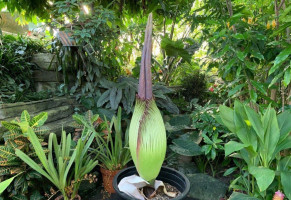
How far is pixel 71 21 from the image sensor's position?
2.16 meters

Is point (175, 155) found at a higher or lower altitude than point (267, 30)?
lower

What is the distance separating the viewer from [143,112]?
3.24ft

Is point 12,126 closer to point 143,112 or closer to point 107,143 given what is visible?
point 107,143

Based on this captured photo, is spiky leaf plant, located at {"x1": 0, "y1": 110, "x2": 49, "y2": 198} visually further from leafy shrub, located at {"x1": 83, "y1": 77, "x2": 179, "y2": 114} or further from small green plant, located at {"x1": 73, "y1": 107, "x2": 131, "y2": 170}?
leafy shrub, located at {"x1": 83, "y1": 77, "x2": 179, "y2": 114}

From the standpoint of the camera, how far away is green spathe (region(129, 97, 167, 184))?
962 millimetres

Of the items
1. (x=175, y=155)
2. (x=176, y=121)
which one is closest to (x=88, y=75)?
(x=176, y=121)

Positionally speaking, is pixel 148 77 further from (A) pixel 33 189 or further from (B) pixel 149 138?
(A) pixel 33 189

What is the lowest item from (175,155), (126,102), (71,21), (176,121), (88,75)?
(175,155)

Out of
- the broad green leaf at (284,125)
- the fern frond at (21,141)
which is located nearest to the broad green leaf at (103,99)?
the fern frond at (21,141)

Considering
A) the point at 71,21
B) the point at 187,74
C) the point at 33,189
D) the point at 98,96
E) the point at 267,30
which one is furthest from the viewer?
the point at 187,74

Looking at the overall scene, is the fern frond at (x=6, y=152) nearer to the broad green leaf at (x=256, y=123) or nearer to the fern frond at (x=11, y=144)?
the fern frond at (x=11, y=144)

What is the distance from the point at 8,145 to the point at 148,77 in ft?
3.38

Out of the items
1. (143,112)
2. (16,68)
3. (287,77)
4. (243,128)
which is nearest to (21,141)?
(143,112)

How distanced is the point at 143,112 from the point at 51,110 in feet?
4.60
